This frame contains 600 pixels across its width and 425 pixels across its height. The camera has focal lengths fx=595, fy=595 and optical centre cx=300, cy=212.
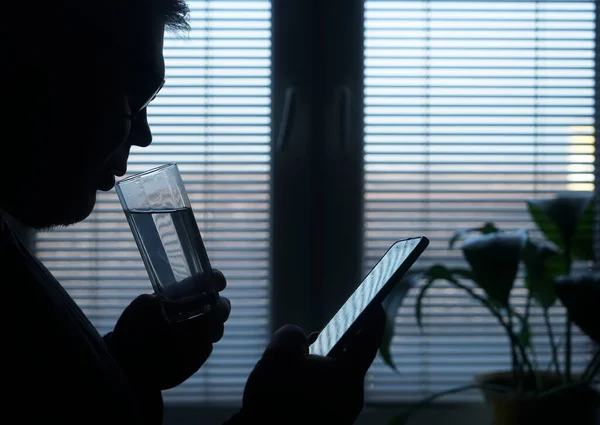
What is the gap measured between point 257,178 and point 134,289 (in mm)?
442

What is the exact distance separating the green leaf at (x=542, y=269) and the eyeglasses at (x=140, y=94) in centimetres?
91

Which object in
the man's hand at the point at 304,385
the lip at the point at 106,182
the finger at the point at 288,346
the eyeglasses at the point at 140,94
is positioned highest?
the eyeglasses at the point at 140,94

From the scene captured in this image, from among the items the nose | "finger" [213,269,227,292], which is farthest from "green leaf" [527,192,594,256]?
the nose

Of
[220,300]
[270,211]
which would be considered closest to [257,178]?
[270,211]

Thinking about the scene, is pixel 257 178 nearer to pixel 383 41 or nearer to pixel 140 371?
pixel 383 41

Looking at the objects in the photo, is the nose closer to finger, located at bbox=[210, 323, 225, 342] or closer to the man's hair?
the man's hair

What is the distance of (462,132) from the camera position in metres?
1.59

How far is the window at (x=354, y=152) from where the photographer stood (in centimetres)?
Answer: 158

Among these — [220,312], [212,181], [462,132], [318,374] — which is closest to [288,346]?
[318,374]

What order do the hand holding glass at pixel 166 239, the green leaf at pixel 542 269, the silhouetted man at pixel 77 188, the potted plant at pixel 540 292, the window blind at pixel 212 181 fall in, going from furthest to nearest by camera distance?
the window blind at pixel 212 181, the green leaf at pixel 542 269, the potted plant at pixel 540 292, the hand holding glass at pixel 166 239, the silhouetted man at pixel 77 188

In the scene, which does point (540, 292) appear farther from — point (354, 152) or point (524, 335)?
→ point (354, 152)

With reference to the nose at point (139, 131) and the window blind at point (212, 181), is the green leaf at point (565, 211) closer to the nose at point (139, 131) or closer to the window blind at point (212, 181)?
the window blind at point (212, 181)

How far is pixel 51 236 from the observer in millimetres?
1595

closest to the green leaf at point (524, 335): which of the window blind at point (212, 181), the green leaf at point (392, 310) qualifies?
the green leaf at point (392, 310)
